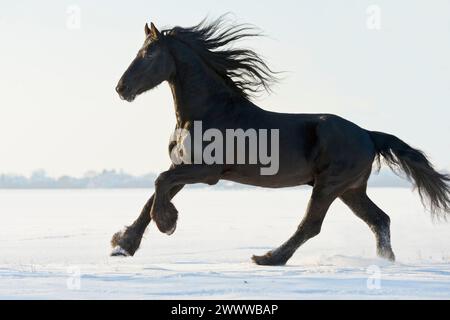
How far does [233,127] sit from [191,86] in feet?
2.31

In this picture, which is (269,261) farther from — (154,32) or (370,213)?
(154,32)

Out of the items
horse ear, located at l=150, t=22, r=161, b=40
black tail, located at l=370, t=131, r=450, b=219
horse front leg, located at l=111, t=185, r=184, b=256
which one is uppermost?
horse ear, located at l=150, t=22, r=161, b=40

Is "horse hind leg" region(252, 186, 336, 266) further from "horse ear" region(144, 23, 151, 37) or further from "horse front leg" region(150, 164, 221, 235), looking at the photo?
"horse ear" region(144, 23, 151, 37)

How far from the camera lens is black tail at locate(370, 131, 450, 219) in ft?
28.1

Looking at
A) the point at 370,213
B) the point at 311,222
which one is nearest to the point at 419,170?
the point at 370,213

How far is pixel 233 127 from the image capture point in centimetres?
781

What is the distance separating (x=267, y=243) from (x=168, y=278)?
281 inches

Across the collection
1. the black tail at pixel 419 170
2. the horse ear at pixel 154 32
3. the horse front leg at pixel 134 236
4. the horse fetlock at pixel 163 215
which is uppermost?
the horse ear at pixel 154 32

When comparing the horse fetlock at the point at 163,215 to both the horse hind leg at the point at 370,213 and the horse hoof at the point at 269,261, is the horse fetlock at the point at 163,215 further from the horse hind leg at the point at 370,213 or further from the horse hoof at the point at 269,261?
the horse hind leg at the point at 370,213

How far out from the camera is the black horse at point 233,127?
7.71 meters

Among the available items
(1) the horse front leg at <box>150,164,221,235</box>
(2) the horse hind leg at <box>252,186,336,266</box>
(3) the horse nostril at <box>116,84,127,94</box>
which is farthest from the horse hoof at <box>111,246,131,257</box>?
(3) the horse nostril at <box>116,84,127,94</box>

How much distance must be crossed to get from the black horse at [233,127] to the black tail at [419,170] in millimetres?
43

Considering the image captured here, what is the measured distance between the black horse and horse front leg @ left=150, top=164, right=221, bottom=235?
0.01m

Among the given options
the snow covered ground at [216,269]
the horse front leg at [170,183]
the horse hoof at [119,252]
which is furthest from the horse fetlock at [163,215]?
the horse hoof at [119,252]
